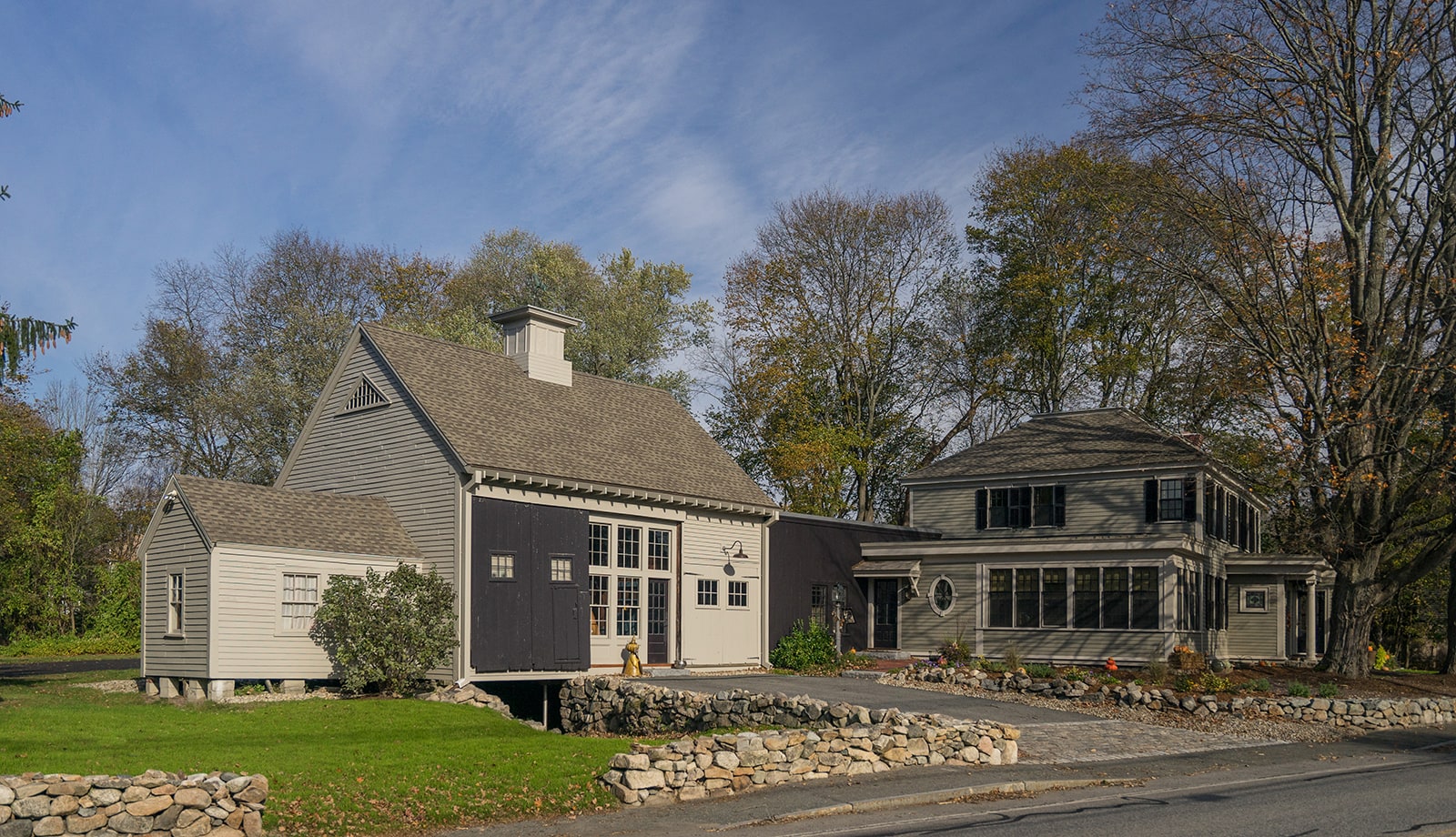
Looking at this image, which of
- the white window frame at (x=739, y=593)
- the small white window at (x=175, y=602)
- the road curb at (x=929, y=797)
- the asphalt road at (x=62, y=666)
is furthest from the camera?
the white window frame at (x=739, y=593)

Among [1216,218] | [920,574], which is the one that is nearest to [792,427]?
[920,574]

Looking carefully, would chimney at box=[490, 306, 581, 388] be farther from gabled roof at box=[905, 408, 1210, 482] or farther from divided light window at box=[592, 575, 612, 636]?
gabled roof at box=[905, 408, 1210, 482]

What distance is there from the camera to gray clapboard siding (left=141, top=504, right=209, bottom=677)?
2084 centimetres

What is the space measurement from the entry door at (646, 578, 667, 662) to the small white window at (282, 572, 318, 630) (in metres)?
7.44

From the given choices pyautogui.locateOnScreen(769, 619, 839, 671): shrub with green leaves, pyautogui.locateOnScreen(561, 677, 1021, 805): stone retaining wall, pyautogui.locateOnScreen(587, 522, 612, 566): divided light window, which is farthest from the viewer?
pyautogui.locateOnScreen(769, 619, 839, 671): shrub with green leaves

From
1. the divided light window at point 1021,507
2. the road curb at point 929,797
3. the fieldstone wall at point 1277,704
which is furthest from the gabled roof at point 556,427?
the road curb at point 929,797

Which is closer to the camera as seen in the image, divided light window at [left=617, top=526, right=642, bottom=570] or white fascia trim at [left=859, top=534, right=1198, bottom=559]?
divided light window at [left=617, top=526, right=642, bottom=570]

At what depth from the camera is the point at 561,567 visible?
24297 mm

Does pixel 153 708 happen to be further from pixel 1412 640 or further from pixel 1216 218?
pixel 1412 640

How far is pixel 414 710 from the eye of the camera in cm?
1947

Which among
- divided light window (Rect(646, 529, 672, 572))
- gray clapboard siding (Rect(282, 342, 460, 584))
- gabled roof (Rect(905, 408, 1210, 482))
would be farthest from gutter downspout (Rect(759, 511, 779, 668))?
gray clapboard siding (Rect(282, 342, 460, 584))

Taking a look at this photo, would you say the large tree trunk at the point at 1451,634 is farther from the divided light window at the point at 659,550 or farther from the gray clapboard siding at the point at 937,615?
the divided light window at the point at 659,550

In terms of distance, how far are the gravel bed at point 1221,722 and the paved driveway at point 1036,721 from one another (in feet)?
1.39

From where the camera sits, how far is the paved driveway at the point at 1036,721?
1819 centimetres
